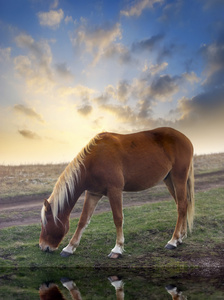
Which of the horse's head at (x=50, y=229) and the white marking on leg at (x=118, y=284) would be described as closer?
the white marking on leg at (x=118, y=284)

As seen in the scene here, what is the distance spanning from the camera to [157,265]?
5938 mm

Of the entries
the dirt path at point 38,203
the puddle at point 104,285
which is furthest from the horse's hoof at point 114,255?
the dirt path at point 38,203

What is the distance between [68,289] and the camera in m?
4.67

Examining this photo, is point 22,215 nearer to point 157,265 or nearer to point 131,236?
point 131,236

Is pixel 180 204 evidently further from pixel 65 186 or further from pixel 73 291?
pixel 73 291

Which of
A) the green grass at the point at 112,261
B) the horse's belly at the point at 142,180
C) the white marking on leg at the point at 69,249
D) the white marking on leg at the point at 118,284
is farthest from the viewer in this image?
the horse's belly at the point at 142,180

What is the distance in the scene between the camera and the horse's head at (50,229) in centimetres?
618

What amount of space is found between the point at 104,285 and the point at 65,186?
216 cm

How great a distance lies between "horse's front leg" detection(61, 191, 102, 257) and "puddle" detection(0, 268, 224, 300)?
652 mm

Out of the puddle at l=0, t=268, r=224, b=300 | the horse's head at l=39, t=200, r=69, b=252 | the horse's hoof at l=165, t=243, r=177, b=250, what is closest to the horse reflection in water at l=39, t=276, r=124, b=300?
the puddle at l=0, t=268, r=224, b=300

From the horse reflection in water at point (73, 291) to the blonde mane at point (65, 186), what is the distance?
1455 mm

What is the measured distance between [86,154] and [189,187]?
2.61 m

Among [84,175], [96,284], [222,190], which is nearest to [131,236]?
[84,175]

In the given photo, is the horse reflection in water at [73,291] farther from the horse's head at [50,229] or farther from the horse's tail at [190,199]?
the horse's tail at [190,199]
